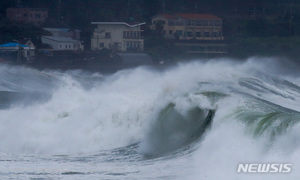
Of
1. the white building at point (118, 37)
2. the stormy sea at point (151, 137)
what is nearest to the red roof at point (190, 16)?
the white building at point (118, 37)

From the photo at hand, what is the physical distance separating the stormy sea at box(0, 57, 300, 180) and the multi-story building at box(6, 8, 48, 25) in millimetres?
34211

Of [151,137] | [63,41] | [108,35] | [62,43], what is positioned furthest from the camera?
[108,35]

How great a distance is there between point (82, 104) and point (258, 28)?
3041 cm

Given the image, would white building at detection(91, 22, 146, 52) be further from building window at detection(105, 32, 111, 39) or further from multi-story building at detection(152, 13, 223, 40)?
multi-story building at detection(152, 13, 223, 40)

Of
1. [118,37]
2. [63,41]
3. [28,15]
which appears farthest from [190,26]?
[28,15]

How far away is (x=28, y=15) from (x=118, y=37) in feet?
29.7

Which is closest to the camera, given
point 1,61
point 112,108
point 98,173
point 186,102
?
point 98,173

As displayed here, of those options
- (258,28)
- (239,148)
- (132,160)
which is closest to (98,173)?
(132,160)

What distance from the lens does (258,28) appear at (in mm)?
45719

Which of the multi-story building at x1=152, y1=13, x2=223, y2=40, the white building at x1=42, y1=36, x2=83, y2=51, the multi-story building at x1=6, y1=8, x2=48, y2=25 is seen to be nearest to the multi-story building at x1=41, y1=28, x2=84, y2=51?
the white building at x1=42, y1=36, x2=83, y2=51

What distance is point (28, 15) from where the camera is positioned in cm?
5394

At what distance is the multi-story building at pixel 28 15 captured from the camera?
174ft

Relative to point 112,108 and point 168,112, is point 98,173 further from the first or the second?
point 112,108

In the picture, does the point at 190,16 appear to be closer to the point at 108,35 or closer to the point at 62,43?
the point at 108,35
